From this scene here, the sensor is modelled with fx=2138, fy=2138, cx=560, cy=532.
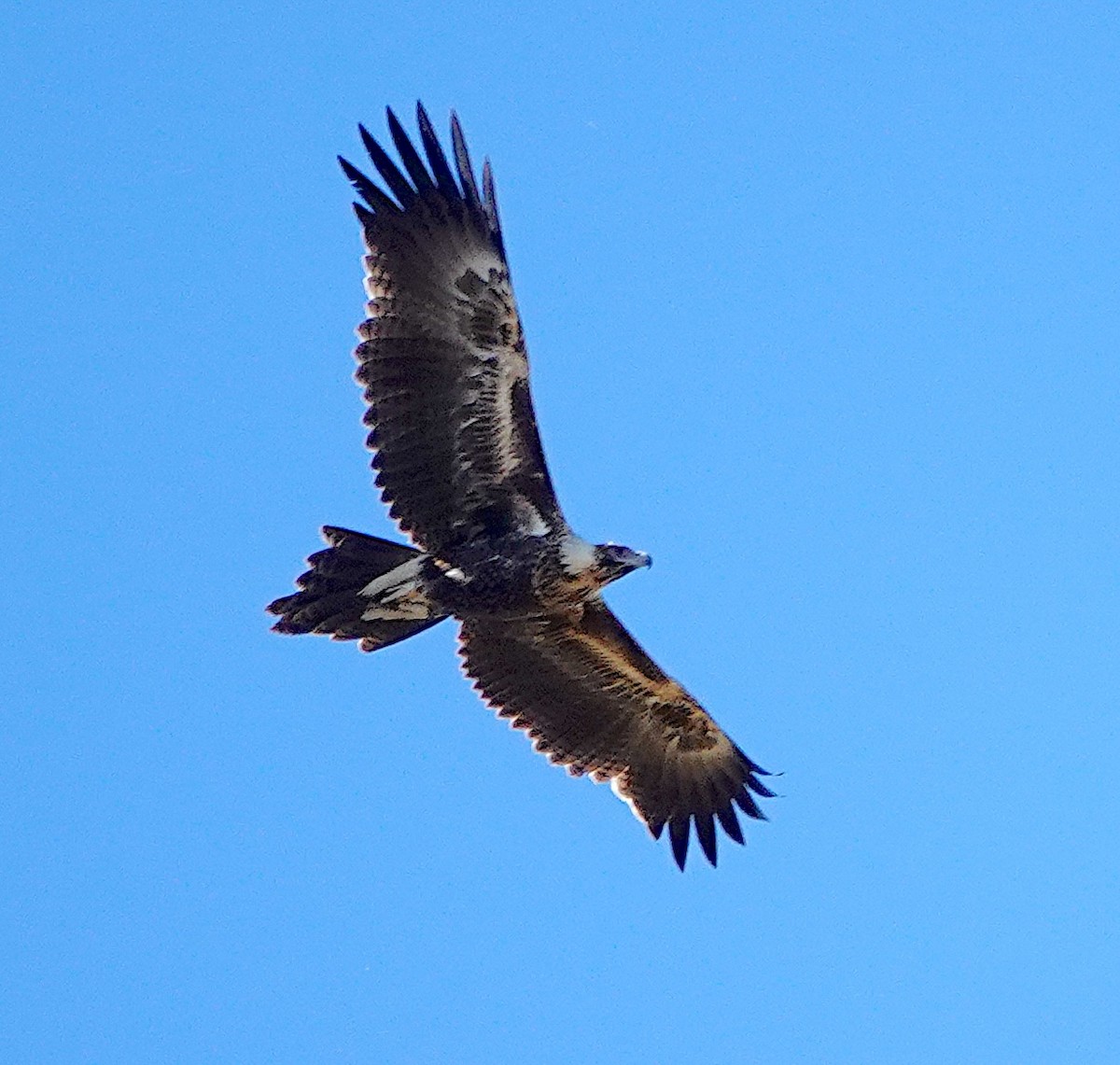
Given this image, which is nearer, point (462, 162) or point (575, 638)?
point (462, 162)

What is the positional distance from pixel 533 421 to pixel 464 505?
62 cm

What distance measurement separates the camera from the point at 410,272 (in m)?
11.2

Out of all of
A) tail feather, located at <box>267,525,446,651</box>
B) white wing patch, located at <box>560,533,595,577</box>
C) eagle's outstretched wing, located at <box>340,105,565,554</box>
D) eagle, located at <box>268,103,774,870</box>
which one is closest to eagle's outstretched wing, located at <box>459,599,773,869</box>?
eagle, located at <box>268,103,774,870</box>

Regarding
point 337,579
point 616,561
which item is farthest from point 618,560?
point 337,579

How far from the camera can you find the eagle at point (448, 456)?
441 inches

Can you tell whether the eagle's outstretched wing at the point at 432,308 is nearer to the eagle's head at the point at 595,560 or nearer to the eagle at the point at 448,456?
the eagle at the point at 448,456

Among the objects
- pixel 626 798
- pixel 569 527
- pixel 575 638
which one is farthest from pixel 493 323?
pixel 626 798

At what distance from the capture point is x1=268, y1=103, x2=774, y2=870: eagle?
11195 millimetres

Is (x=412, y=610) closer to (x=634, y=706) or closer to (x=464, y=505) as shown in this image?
(x=464, y=505)

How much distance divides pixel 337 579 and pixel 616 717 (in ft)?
7.80

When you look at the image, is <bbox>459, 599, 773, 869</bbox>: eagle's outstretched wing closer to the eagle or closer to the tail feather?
the eagle

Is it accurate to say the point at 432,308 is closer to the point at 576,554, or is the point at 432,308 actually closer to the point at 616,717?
the point at 576,554

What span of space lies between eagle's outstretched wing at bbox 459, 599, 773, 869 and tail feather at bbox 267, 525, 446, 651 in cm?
102

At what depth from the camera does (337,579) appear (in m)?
11.5
